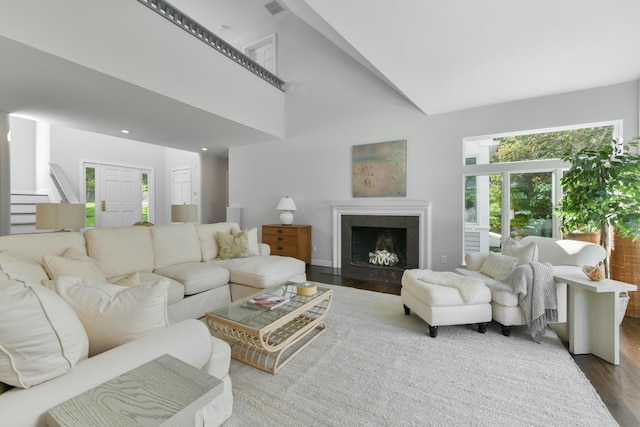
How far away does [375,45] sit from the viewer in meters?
2.58

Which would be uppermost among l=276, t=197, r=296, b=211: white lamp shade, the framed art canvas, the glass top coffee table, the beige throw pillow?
the framed art canvas

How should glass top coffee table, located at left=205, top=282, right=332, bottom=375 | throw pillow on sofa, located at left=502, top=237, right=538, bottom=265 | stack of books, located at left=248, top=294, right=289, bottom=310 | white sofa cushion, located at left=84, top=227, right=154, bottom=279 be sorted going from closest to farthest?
glass top coffee table, located at left=205, top=282, right=332, bottom=375 < stack of books, located at left=248, top=294, right=289, bottom=310 < white sofa cushion, located at left=84, top=227, right=154, bottom=279 < throw pillow on sofa, located at left=502, top=237, right=538, bottom=265

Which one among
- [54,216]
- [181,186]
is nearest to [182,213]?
[54,216]

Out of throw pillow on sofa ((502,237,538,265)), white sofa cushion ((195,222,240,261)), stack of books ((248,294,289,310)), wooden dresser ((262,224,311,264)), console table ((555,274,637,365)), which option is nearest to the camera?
console table ((555,274,637,365))

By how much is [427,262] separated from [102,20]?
4675 mm

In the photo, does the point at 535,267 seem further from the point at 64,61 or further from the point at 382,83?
the point at 64,61

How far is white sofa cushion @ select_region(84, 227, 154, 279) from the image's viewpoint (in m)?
2.42

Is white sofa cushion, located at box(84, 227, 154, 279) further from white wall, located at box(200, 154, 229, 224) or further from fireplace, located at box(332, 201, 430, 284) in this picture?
white wall, located at box(200, 154, 229, 224)

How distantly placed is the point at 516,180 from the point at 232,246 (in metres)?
3.86

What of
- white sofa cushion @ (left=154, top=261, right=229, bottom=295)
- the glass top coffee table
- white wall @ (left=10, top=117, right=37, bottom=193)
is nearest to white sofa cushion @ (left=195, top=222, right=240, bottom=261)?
white sofa cushion @ (left=154, top=261, right=229, bottom=295)

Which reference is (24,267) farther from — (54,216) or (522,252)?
(522,252)

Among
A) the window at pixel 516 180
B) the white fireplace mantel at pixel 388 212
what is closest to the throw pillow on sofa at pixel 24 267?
the white fireplace mantel at pixel 388 212

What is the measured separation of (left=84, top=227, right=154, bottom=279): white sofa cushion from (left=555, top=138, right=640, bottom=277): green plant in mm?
4291

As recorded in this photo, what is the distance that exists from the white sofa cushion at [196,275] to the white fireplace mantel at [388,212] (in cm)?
223
